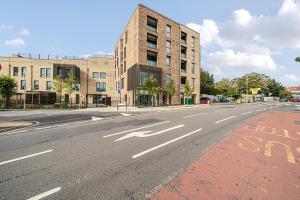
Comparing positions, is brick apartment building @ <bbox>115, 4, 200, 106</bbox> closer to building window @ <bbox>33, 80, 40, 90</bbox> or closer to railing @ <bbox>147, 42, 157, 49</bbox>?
railing @ <bbox>147, 42, 157, 49</bbox>

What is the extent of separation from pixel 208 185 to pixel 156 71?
3201 cm

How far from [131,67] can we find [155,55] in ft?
18.9

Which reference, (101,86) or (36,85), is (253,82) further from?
(36,85)

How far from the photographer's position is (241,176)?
4.11 metres

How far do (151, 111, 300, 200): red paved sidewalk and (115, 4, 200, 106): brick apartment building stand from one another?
2571 centimetres

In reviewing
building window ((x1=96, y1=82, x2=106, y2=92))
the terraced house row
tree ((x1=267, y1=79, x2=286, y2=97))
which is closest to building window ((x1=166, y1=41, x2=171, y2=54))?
the terraced house row

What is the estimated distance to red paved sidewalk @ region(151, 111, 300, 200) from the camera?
3344 mm

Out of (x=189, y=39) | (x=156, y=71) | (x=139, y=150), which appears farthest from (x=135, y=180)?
(x=189, y=39)

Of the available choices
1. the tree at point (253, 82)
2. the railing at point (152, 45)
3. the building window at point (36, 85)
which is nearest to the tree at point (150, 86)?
the railing at point (152, 45)

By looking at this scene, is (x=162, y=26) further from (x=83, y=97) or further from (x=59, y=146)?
(x=59, y=146)

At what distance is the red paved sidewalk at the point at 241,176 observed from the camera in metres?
3.34

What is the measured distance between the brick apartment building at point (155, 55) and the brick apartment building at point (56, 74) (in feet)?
21.3

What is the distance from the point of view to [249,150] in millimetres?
6070

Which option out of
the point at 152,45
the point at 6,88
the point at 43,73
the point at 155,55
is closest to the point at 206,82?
the point at 155,55
